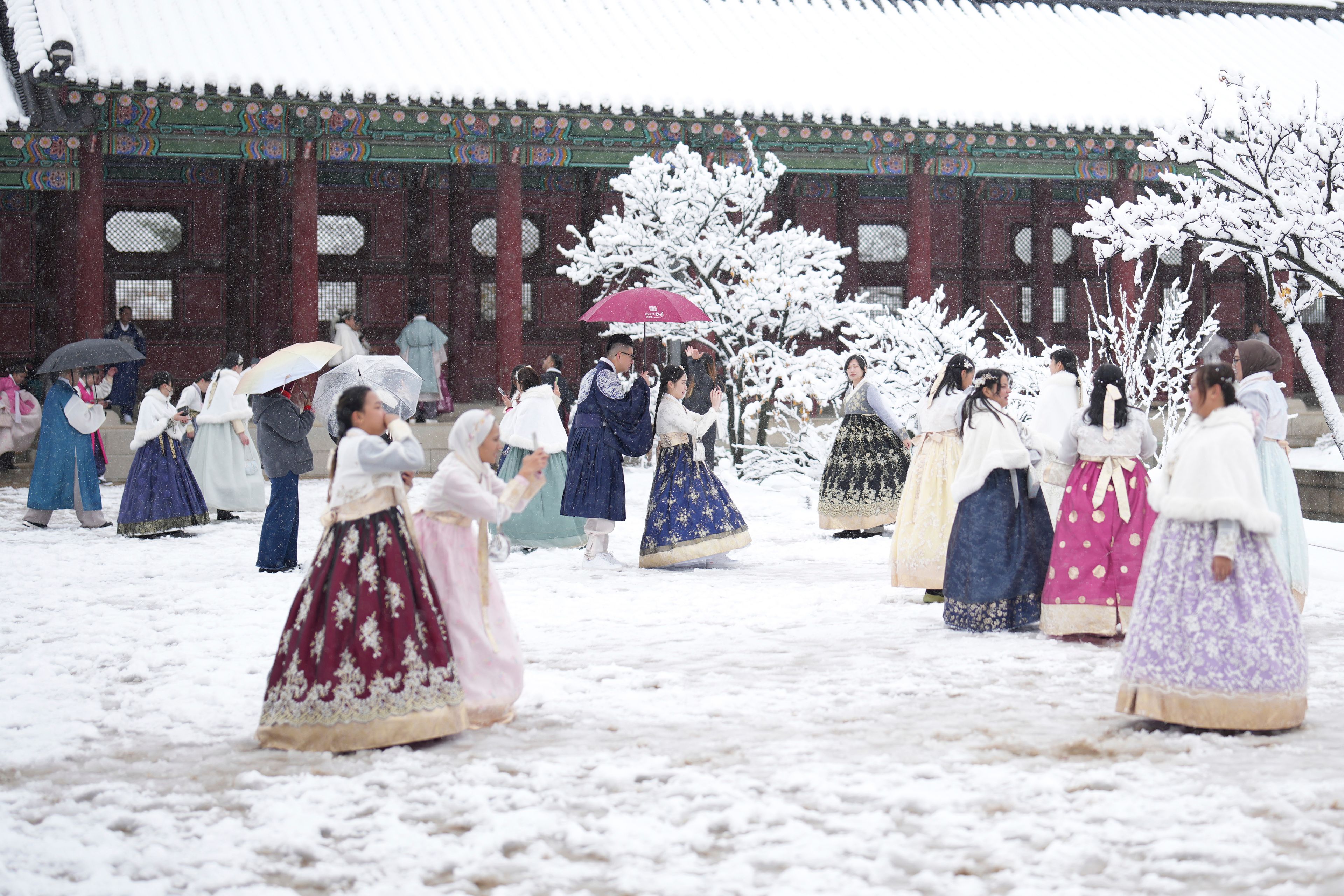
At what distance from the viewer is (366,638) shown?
4398 millimetres

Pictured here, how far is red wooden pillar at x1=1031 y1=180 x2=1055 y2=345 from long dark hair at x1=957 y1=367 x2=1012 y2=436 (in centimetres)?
1137

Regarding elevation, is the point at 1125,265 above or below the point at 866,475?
above

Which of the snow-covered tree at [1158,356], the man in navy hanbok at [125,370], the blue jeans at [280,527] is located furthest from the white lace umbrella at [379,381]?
the man in navy hanbok at [125,370]

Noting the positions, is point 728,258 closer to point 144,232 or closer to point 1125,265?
point 1125,265

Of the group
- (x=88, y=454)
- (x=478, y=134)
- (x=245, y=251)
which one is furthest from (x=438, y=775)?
(x=245, y=251)

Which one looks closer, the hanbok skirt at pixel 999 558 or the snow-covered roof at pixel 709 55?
the hanbok skirt at pixel 999 558

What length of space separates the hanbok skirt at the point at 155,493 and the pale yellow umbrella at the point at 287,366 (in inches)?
118

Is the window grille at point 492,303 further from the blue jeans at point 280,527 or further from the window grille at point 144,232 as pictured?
the blue jeans at point 280,527

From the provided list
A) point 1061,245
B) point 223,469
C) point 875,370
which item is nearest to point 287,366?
point 223,469

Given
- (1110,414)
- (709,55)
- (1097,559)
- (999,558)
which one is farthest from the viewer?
(709,55)

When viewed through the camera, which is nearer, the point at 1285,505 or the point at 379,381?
the point at 379,381

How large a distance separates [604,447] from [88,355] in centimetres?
449

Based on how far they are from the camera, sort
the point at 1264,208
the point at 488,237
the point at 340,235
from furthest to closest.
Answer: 1. the point at 488,237
2. the point at 340,235
3. the point at 1264,208

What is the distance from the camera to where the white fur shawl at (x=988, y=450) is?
646cm
